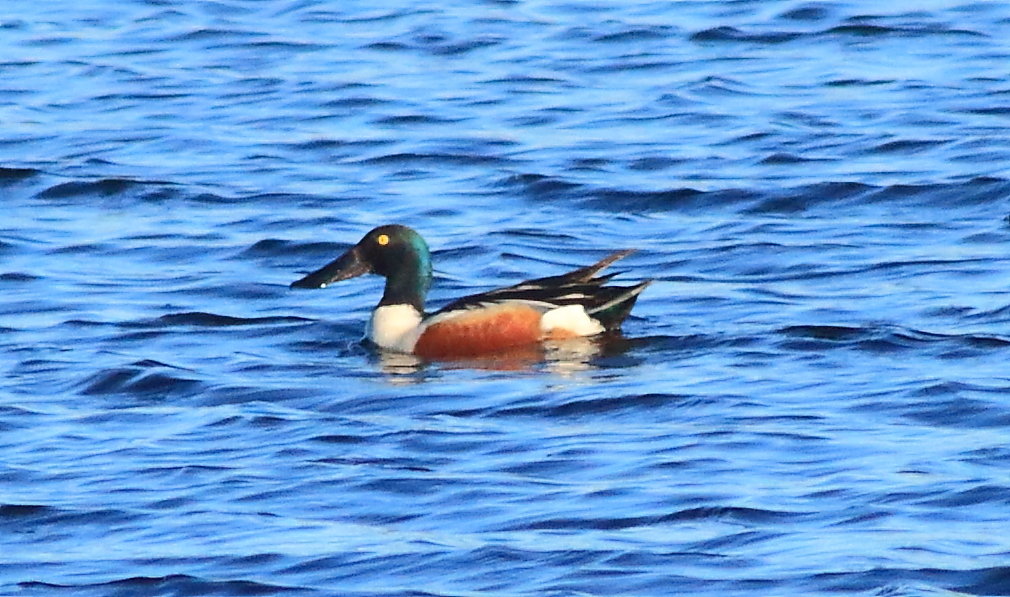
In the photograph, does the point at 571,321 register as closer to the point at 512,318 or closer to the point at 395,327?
the point at 512,318

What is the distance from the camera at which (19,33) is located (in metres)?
22.4

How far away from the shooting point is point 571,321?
12.2 meters

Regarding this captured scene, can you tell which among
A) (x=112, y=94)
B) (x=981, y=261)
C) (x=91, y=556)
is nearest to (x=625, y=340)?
(x=981, y=261)

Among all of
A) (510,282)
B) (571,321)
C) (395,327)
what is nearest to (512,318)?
(571,321)

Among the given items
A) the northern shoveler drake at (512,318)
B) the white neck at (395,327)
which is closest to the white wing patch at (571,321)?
the northern shoveler drake at (512,318)

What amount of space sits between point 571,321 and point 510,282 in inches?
67.8

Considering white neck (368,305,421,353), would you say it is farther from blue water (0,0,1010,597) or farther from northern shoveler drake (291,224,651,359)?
blue water (0,0,1010,597)

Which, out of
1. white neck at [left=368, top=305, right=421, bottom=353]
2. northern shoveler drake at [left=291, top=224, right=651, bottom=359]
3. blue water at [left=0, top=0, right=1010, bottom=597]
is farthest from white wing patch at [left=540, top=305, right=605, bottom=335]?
white neck at [left=368, top=305, right=421, bottom=353]

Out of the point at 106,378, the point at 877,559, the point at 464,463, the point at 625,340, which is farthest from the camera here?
the point at 625,340

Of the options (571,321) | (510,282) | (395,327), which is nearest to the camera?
(571,321)

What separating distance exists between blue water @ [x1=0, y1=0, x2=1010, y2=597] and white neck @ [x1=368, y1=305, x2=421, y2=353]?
0.63ft

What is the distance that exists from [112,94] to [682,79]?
14.3 feet

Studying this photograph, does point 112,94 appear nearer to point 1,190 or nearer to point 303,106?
point 303,106

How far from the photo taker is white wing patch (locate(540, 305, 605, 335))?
478 inches
